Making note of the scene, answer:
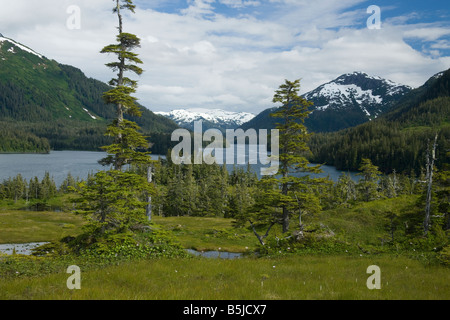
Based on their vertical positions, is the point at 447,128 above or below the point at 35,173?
above

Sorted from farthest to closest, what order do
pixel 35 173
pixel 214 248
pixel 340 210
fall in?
pixel 35 173
pixel 340 210
pixel 214 248

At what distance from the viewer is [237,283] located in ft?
31.7

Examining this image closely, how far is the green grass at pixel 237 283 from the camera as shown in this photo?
7.76 meters

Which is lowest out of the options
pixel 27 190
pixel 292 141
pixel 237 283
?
pixel 27 190

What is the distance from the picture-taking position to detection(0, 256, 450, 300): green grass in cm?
776

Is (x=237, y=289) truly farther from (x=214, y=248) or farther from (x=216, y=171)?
(x=216, y=171)

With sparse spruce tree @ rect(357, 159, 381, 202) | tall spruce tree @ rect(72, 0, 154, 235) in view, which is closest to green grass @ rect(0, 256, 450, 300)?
tall spruce tree @ rect(72, 0, 154, 235)

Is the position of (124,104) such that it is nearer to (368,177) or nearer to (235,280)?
(235,280)

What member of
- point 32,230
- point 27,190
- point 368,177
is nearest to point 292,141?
point 368,177

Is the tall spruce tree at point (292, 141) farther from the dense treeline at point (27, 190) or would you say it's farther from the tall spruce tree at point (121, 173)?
the dense treeline at point (27, 190)

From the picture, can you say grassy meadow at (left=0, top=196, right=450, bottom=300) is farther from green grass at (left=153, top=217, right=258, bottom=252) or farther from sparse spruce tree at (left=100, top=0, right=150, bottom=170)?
green grass at (left=153, top=217, right=258, bottom=252)

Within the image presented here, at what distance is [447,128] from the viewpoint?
19438cm
